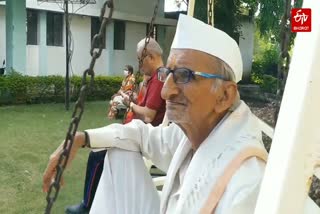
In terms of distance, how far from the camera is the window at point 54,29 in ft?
56.3

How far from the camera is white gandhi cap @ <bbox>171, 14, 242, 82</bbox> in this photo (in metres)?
1.68

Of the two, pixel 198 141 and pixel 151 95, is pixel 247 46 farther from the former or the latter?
pixel 198 141

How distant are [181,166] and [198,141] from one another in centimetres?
18

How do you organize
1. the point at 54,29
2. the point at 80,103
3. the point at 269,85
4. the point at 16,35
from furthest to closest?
1. the point at 54,29
2. the point at 269,85
3. the point at 16,35
4. the point at 80,103

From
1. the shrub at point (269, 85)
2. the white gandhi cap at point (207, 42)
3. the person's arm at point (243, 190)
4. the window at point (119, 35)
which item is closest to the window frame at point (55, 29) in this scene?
the window at point (119, 35)

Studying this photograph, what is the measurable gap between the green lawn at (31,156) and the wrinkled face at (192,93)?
2.84 m

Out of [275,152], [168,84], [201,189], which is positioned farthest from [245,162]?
[275,152]

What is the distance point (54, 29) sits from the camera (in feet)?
57.1

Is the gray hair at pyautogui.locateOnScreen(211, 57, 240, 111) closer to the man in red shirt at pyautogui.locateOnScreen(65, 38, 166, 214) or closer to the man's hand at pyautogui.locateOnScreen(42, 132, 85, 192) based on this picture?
the man's hand at pyautogui.locateOnScreen(42, 132, 85, 192)

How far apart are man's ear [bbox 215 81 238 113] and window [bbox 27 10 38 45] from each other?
15.9 meters

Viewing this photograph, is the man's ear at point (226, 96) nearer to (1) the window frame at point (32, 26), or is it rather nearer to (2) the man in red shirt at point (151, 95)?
(2) the man in red shirt at point (151, 95)

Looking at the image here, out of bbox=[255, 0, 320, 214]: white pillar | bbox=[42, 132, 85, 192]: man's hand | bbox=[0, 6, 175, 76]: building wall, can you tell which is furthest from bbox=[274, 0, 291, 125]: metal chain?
bbox=[0, 6, 175, 76]: building wall

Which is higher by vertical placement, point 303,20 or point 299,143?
point 303,20

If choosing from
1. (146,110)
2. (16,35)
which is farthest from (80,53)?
(146,110)
